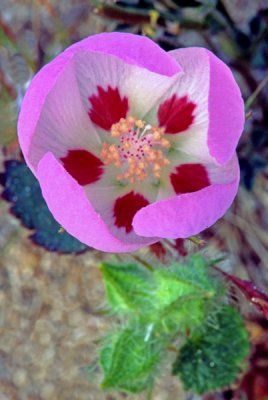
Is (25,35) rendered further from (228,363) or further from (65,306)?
(228,363)

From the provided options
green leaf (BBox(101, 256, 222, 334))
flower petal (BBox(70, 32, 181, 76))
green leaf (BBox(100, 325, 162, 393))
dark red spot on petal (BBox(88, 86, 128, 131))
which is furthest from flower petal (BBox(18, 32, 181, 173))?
green leaf (BBox(100, 325, 162, 393))

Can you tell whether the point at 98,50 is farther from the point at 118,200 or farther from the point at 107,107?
the point at 118,200

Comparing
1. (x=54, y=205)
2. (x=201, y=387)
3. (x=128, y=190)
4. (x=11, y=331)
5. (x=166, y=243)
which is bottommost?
(x=11, y=331)

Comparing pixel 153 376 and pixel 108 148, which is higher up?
pixel 108 148

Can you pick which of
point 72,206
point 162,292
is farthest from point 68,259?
point 72,206

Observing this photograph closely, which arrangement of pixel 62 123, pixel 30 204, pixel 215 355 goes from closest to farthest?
pixel 62 123
pixel 215 355
pixel 30 204

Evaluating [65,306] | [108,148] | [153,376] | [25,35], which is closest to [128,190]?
[108,148]

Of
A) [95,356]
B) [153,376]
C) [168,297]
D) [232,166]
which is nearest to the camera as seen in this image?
[232,166]
